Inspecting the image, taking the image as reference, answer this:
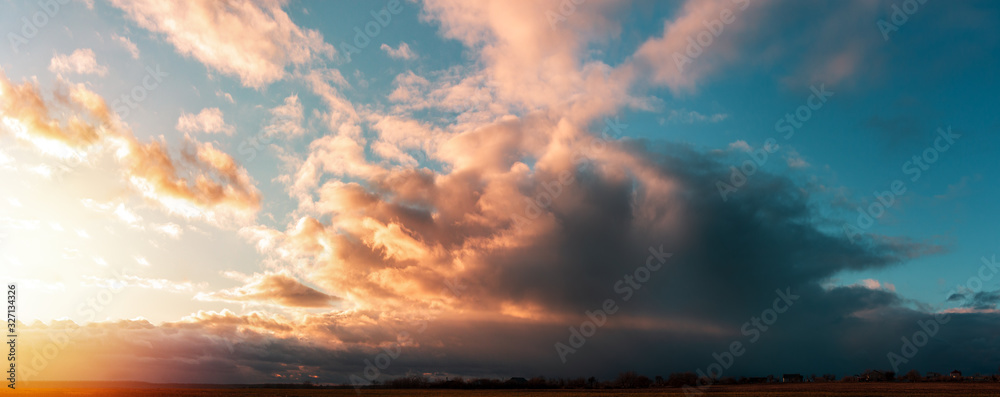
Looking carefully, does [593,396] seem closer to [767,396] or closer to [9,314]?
[767,396]

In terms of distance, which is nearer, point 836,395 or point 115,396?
point 836,395

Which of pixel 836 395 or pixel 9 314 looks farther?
pixel 836 395

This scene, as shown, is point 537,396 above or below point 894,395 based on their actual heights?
below

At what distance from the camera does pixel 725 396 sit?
413ft

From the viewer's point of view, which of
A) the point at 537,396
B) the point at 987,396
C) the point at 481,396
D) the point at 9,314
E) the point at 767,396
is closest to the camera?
the point at 9,314

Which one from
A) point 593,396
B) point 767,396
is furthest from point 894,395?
point 593,396

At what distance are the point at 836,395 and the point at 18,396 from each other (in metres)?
200

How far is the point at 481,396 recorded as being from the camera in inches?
4882

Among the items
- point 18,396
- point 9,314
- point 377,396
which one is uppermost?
point 9,314

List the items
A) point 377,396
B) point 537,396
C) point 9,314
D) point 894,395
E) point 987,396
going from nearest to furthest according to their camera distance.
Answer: point 9,314
point 987,396
point 894,395
point 537,396
point 377,396

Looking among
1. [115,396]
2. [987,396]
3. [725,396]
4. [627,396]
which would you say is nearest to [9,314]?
[115,396]

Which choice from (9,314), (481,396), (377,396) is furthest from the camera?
(377,396)

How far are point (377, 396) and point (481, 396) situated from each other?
7696 centimetres

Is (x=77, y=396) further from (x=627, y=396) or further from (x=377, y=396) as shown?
(x=627, y=396)
